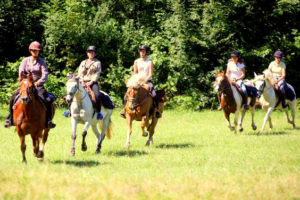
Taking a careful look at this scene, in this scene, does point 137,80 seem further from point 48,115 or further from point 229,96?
point 229,96

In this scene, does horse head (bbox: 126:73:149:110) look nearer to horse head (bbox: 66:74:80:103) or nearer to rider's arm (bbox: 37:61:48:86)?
horse head (bbox: 66:74:80:103)

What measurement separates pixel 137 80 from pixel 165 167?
3569 mm

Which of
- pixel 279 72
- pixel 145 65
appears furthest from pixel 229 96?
pixel 145 65

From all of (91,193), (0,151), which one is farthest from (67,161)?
(91,193)

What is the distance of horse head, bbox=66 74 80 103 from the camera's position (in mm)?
10283

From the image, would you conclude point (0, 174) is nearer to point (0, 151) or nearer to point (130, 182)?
point (130, 182)

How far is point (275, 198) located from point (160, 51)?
21291mm

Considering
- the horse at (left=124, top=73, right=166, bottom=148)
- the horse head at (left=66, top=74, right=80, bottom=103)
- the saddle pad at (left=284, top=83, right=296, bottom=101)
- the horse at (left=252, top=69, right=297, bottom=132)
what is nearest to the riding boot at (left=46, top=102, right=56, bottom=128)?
the horse head at (left=66, top=74, right=80, bottom=103)

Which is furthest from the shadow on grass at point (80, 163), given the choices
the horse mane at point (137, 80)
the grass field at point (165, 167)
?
the horse mane at point (137, 80)

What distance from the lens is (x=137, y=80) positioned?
12336mm

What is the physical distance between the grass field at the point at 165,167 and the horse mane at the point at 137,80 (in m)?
1.91

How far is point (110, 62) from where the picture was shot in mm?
28609

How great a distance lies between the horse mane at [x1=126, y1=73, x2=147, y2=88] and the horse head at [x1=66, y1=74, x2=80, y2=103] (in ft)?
6.28

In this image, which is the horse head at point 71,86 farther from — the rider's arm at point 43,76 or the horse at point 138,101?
the horse at point 138,101
